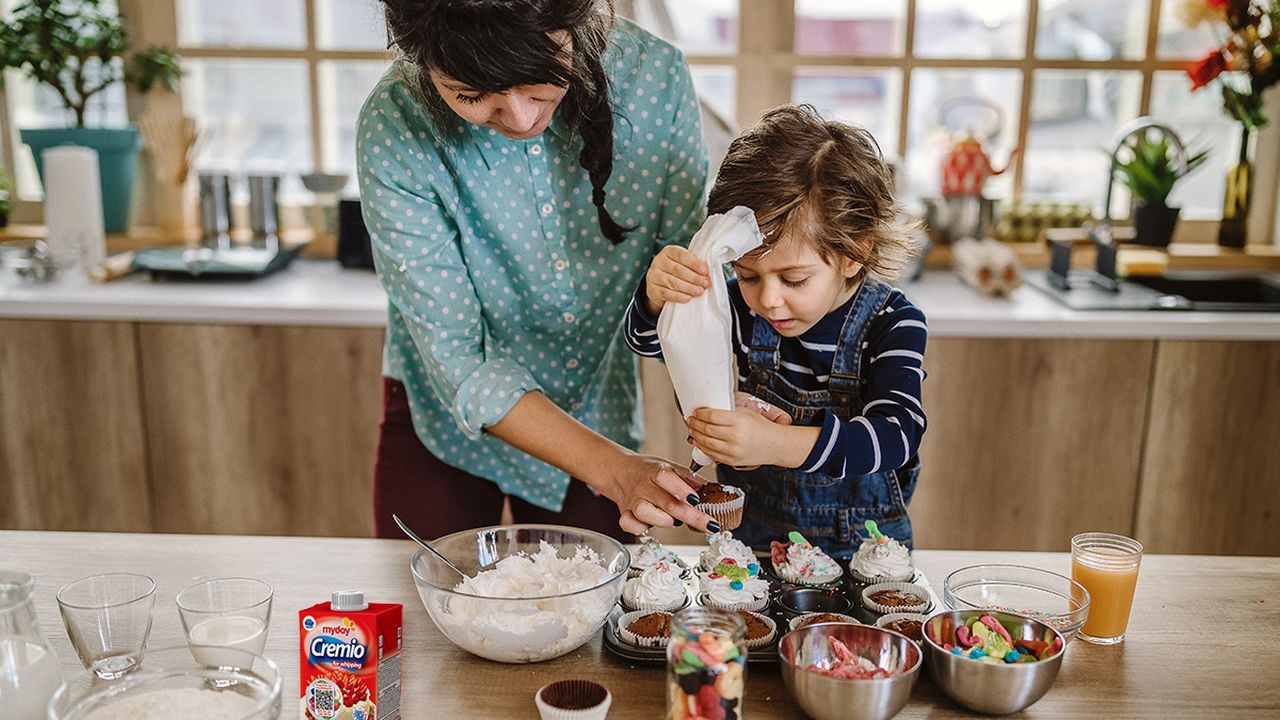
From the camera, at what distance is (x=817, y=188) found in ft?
5.03

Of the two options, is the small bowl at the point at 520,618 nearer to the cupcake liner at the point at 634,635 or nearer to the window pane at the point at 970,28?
the cupcake liner at the point at 634,635

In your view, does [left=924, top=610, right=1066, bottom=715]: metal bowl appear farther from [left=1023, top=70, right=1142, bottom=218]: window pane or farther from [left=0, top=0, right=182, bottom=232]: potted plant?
[left=0, top=0, right=182, bottom=232]: potted plant

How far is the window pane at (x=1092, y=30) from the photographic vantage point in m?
3.03

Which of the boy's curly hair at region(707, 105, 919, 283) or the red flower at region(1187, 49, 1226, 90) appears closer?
the boy's curly hair at region(707, 105, 919, 283)

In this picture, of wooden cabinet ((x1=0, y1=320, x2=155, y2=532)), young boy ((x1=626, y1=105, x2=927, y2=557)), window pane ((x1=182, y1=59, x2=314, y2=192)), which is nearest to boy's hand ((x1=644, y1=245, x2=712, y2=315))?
young boy ((x1=626, y1=105, x2=927, y2=557))

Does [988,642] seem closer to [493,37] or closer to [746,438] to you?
[746,438]

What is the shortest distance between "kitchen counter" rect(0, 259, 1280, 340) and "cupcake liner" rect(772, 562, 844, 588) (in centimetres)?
121

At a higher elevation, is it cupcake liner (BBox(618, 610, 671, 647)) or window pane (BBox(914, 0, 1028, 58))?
window pane (BBox(914, 0, 1028, 58))

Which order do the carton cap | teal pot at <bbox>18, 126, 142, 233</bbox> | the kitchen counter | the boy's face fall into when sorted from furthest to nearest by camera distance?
teal pot at <bbox>18, 126, 142, 233</bbox> → the kitchen counter → the boy's face → the carton cap

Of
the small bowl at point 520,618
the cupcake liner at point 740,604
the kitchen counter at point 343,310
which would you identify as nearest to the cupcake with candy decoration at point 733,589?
the cupcake liner at point 740,604

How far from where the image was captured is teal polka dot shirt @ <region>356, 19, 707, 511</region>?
1.58 m

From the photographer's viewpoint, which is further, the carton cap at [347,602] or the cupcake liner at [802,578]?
the cupcake liner at [802,578]

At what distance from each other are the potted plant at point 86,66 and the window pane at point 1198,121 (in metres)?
2.65

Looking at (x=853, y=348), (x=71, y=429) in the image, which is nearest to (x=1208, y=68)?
(x=853, y=348)
